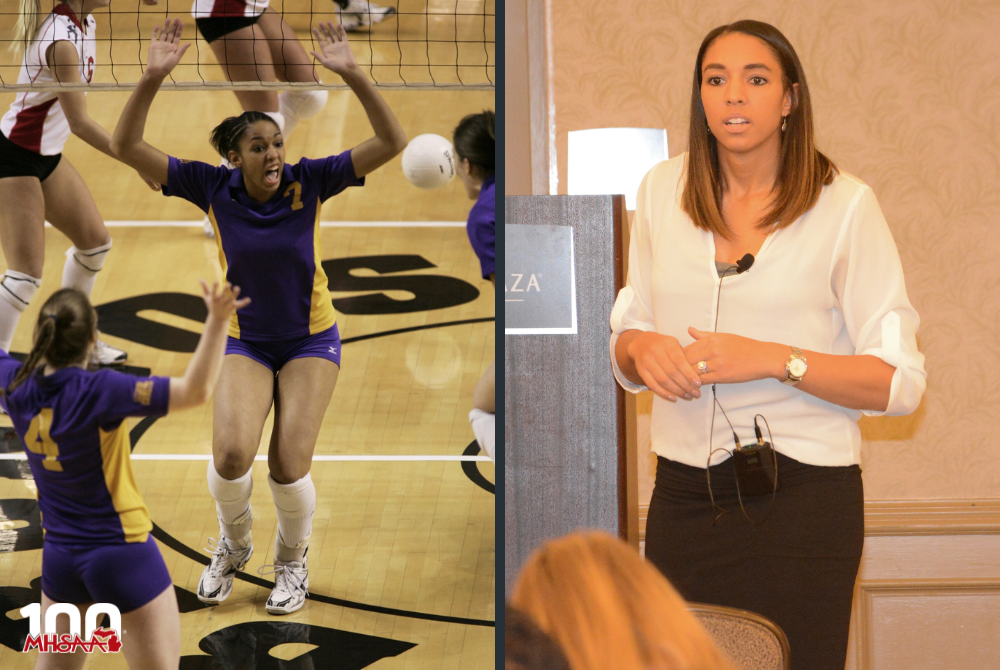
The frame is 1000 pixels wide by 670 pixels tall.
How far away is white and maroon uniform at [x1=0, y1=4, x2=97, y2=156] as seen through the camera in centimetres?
197

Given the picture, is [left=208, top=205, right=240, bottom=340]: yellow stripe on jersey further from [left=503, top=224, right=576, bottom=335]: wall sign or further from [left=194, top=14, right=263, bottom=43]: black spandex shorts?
[left=503, top=224, right=576, bottom=335]: wall sign

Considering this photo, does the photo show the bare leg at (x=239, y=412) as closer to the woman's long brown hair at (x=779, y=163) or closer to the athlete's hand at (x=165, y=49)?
the athlete's hand at (x=165, y=49)

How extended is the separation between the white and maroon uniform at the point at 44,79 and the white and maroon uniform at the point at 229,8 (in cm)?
23

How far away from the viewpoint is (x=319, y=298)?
2.08 metres

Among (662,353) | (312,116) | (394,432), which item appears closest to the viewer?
(662,353)

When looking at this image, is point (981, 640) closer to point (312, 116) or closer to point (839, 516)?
point (839, 516)

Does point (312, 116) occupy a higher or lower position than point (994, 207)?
higher

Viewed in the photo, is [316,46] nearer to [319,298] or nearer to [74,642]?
[319,298]

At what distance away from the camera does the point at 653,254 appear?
1.89 metres

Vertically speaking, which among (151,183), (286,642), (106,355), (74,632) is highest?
(151,183)

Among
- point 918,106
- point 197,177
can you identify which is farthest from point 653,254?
point 918,106

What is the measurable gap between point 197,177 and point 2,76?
0.43 meters

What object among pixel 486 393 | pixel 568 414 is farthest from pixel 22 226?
pixel 568 414

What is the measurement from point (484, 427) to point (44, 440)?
36.5 inches
